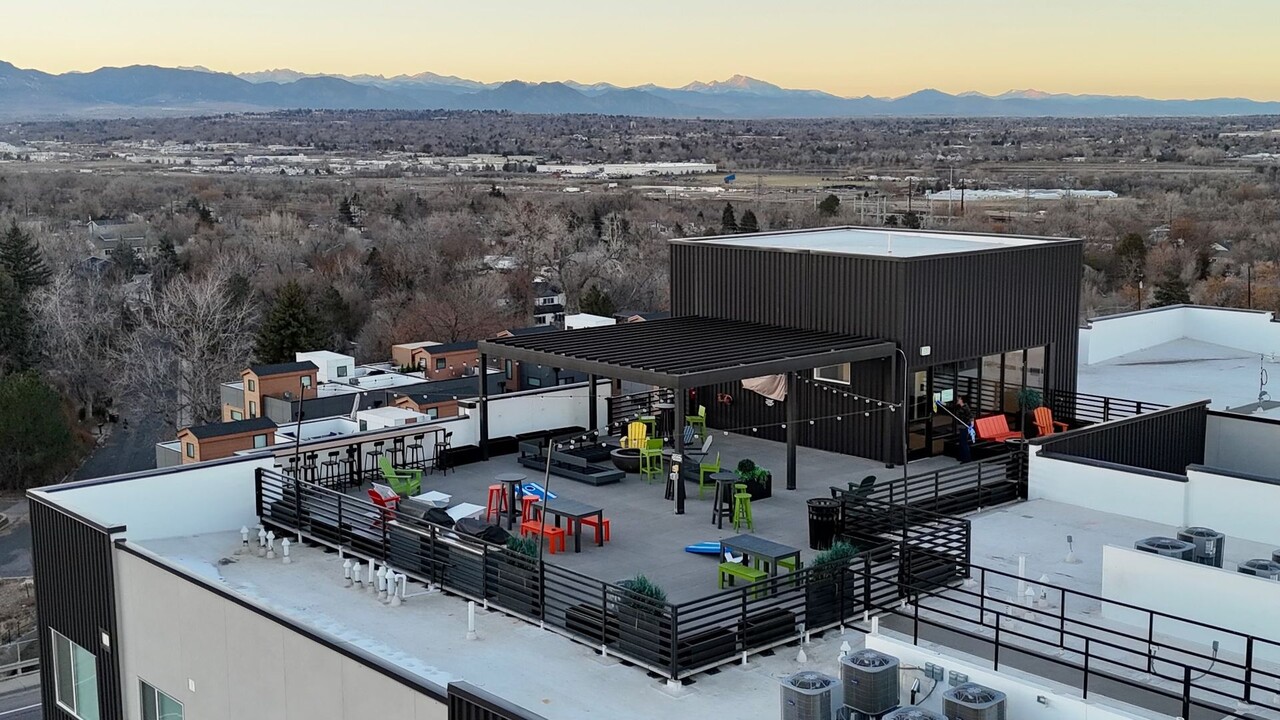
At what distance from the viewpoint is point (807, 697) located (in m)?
10.5

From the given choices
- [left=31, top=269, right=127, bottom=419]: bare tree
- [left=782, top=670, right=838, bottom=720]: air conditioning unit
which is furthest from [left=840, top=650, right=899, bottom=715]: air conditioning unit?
[left=31, top=269, right=127, bottom=419]: bare tree

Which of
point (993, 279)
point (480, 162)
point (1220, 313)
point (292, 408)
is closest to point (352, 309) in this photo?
point (292, 408)

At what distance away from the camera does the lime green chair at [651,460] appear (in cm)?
1948

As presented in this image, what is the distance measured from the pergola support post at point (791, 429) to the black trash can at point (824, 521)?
2.31 meters

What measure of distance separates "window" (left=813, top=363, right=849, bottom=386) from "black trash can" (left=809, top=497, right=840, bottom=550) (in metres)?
5.02

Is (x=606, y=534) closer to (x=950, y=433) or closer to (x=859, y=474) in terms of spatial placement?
(x=859, y=474)

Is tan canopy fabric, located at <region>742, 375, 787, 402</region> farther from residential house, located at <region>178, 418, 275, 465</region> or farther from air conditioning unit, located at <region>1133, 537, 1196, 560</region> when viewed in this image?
residential house, located at <region>178, 418, 275, 465</region>

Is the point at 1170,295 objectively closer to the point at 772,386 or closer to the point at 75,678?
the point at 772,386

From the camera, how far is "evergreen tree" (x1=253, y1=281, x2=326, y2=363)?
63.4m

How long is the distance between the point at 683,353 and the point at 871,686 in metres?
9.07

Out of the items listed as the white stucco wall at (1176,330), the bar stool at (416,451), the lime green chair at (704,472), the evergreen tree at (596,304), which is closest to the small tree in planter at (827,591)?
the lime green chair at (704,472)

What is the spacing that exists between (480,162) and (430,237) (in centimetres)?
10630

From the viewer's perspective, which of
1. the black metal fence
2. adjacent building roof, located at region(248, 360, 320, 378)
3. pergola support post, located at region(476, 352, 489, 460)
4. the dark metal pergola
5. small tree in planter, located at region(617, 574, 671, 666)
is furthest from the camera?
adjacent building roof, located at region(248, 360, 320, 378)

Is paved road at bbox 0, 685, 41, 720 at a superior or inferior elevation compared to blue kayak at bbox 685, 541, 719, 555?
inferior
